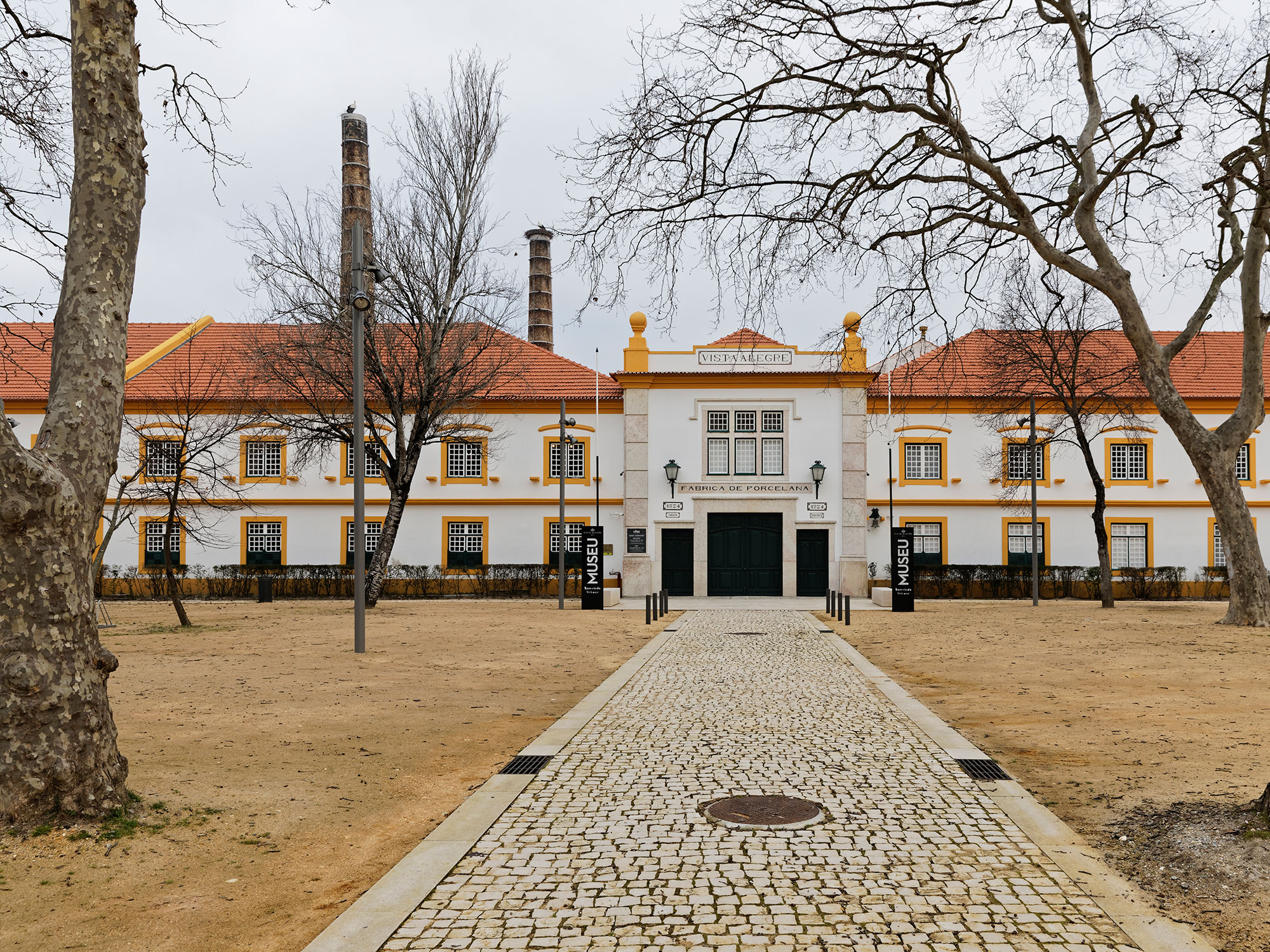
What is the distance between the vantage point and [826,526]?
31219mm

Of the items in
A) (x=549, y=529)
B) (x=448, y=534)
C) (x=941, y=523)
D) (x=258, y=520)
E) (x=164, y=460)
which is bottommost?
(x=448, y=534)

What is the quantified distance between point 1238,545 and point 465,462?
22.5 meters

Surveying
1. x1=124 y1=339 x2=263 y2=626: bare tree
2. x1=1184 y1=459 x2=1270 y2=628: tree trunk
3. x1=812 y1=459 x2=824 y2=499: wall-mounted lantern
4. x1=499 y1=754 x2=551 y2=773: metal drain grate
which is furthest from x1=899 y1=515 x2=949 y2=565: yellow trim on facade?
x1=499 y1=754 x2=551 y2=773: metal drain grate

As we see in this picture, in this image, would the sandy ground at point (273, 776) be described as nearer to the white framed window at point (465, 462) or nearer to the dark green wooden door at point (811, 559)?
the dark green wooden door at point (811, 559)

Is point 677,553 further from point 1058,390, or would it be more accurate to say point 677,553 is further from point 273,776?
point 273,776

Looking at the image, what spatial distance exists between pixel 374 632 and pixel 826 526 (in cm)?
1722

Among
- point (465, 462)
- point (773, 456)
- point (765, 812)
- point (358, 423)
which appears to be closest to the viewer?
point (765, 812)

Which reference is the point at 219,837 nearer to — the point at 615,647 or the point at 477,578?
the point at 615,647

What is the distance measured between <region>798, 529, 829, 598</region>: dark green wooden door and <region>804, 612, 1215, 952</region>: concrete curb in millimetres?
23242

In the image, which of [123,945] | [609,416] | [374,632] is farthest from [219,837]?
[609,416]

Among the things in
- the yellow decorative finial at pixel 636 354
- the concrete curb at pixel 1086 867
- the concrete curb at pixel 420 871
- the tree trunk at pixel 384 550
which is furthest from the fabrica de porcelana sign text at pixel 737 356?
the concrete curb at pixel 420 871

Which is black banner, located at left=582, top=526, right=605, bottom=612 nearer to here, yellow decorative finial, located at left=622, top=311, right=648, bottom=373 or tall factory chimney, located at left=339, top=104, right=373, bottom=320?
yellow decorative finial, located at left=622, top=311, right=648, bottom=373

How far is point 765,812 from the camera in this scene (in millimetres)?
5777

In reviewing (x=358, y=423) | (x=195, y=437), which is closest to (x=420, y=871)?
(x=358, y=423)
